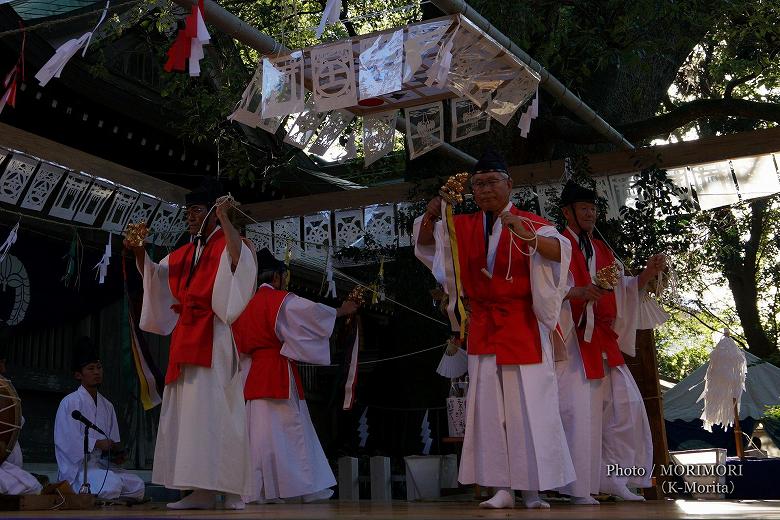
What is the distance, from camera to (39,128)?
9273 millimetres

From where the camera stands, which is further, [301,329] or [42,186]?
[42,186]

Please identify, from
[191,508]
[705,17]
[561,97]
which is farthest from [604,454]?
[705,17]

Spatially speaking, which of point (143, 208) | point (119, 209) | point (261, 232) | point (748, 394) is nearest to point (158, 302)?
point (119, 209)

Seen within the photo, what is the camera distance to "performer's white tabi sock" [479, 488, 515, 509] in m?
5.00

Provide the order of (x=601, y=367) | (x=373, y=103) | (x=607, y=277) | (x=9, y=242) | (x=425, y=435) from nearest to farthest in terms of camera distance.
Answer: (x=607, y=277), (x=601, y=367), (x=373, y=103), (x=9, y=242), (x=425, y=435)

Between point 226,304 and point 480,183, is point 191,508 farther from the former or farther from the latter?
point 480,183

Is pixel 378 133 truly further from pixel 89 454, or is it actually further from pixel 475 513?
pixel 475 513

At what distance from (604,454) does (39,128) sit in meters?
5.95

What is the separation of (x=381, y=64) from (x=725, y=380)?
4.38 meters

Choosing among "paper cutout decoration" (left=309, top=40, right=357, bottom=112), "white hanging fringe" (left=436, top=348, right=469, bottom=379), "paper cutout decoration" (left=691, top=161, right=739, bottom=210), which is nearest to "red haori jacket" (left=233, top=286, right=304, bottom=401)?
"white hanging fringe" (left=436, top=348, right=469, bottom=379)

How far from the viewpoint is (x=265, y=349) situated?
25.1ft

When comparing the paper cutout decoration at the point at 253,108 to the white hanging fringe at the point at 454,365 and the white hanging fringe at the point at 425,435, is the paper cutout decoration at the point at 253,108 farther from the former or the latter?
the white hanging fringe at the point at 425,435

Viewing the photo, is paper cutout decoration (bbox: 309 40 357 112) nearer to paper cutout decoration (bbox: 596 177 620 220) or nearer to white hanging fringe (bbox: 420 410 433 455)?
paper cutout decoration (bbox: 596 177 620 220)

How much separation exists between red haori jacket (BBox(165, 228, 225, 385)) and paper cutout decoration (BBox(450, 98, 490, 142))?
2574mm
